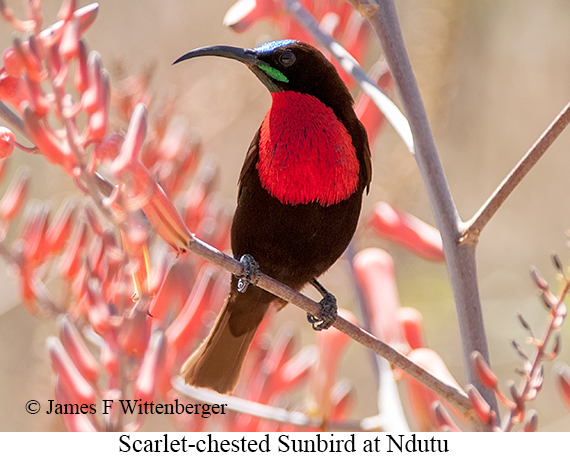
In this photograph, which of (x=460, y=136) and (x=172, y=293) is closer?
(x=172, y=293)

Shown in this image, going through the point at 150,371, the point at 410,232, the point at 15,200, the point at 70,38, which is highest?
the point at 70,38

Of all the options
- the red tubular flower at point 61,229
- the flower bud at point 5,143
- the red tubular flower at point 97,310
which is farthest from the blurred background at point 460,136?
the flower bud at point 5,143

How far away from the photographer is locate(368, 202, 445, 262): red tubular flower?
5.27ft

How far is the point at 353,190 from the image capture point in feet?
5.11

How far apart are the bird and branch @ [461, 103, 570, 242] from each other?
0.37 meters

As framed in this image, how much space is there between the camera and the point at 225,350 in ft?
5.79

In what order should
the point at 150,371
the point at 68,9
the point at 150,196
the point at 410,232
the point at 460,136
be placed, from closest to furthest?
the point at 150,196 → the point at 68,9 → the point at 150,371 → the point at 410,232 → the point at 460,136

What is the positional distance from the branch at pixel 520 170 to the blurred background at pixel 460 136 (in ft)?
5.40

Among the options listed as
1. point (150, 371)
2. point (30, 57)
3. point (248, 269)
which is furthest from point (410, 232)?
point (30, 57)

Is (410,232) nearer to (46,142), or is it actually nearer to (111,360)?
(111,360)

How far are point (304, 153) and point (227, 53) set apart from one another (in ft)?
0.79

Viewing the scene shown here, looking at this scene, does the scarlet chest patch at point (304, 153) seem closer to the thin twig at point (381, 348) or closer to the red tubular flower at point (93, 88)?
the thin twig at point (381, 348)

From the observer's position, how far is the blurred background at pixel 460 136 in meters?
3.08

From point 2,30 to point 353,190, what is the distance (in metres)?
3.03
